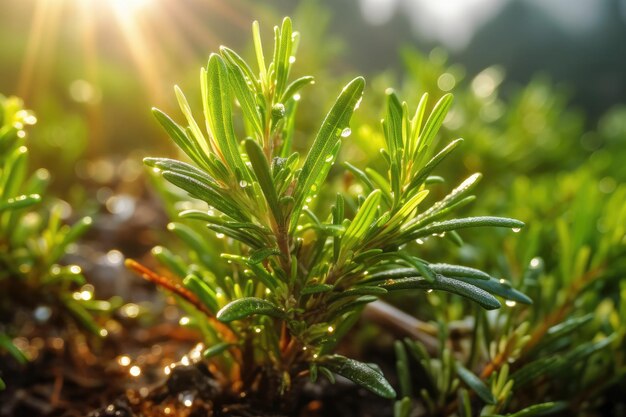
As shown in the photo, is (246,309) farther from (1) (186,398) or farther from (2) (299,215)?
(1) (186,398)

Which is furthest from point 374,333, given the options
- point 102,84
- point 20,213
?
point 102,84

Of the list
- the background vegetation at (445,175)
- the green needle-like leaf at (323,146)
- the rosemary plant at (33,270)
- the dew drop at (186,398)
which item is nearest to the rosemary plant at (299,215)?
the green needle-like leaf at (323,146)

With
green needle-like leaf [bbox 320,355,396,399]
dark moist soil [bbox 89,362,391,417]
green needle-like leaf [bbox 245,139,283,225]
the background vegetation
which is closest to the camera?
green needle-like leaf [bbox 245,139,283,225]

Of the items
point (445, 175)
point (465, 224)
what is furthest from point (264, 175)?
point (445, 175)

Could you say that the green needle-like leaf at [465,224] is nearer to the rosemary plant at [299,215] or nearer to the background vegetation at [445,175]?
the rosemary plant at [299,215]

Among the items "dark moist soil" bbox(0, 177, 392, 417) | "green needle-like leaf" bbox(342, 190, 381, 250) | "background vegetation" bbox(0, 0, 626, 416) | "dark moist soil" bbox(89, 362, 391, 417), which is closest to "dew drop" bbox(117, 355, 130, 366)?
"dark moist soil" bbox(0, 177, 392, 417)

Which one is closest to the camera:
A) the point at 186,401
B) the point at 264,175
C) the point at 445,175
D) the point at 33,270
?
the point at 264,175

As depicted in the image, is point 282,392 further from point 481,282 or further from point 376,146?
point 376,146

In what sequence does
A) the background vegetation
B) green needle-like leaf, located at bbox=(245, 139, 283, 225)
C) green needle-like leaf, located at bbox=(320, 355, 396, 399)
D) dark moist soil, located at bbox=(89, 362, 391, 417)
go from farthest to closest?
the background vegetation → dark moist soil, located at bbox=(89, 362, 391, 417) → green needle-like leaf, located at bbox=(320, 355, 396, 399) → green needle-like leaf, located at bbox=(245, 139, 283, 225)

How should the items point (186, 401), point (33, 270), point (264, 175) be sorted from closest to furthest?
point (264, 175) → point (186, 401) → point (33, 270)

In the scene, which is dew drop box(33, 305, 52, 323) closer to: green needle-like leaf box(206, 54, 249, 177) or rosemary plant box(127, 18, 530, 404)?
rosemary plant box(127, 18, 530, 404)
